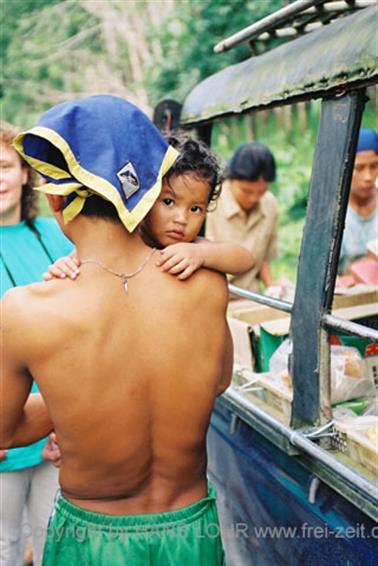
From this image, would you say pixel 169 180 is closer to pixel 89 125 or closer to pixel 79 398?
pixel 89 125

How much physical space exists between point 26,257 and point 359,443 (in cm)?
145

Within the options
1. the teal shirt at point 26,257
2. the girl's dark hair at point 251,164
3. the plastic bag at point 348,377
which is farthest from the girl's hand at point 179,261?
the girl's dark hair at point 251,164

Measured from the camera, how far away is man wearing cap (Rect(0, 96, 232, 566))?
1753 mm

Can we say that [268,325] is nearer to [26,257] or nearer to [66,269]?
[26,257]

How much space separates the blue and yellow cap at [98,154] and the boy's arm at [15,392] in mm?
273

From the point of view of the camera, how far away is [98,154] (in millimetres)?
1741

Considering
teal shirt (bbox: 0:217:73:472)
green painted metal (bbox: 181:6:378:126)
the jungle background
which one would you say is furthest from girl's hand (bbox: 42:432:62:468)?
the jungle background

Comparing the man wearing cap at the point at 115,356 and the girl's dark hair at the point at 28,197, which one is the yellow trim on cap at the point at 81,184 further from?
the girl's dark hair at the point at 28,197

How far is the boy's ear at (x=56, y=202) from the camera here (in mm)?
1834

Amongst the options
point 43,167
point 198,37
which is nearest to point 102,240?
point 43,167

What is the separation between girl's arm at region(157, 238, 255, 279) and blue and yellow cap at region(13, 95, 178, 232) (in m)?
0.16

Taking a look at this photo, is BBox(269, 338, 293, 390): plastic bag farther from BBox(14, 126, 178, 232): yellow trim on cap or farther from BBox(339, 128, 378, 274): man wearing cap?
BBox(339, 128, 378, 274): man wearing cap

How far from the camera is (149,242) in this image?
7.50 feet

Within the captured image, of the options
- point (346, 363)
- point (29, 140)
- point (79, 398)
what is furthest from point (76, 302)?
point (346, 363)
